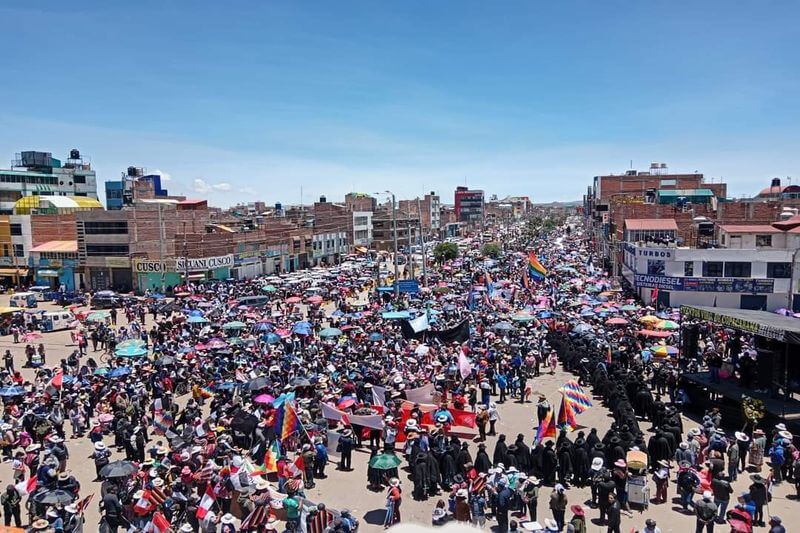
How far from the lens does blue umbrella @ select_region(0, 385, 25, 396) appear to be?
2008cm

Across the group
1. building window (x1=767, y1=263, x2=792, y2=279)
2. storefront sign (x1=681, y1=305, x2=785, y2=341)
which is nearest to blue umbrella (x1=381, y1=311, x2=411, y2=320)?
storefront sign (x1=681, y1=305, x2=785, y2=341)

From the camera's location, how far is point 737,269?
4112 centimetres

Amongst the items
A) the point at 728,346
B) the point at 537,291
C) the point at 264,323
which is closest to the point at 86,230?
the point at 264,323

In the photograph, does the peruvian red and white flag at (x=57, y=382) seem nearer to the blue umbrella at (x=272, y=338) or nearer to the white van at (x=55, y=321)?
the blue umbrella at (x=272, y=338)

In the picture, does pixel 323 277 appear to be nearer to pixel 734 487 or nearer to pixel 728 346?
pixel 728 346

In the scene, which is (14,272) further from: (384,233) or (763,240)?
(763,240)

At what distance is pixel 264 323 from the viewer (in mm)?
32125

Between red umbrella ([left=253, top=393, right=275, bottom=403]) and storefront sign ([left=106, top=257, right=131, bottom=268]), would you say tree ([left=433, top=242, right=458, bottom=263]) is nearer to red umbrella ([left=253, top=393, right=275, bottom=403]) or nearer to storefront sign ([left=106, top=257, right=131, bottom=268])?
storefront sign ([left=106, top=257, right=131, bottom=268])

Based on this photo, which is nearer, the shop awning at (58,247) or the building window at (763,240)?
the building window at (763,240)

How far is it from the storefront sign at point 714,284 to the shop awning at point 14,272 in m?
58.6

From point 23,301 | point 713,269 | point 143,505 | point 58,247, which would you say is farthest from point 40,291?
point 713,269

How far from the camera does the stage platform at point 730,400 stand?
16609mm

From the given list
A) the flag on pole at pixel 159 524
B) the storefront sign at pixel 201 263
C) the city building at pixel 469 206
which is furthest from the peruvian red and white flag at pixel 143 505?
the city building at pixel 469 206

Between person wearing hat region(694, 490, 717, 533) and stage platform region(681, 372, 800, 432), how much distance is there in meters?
6.58
